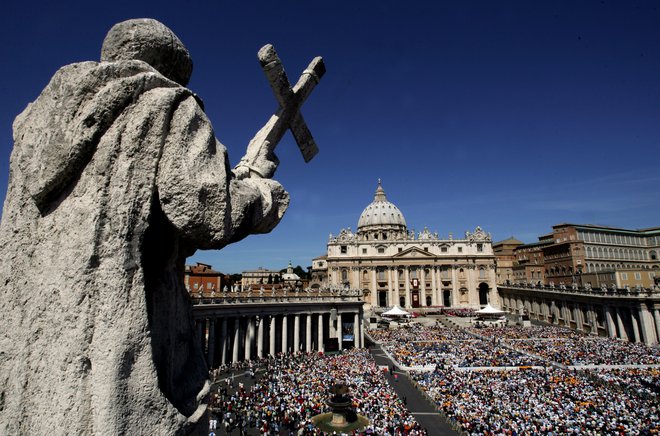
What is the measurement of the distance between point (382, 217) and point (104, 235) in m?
121

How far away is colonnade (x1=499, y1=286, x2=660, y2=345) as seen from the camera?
39375 millimetres

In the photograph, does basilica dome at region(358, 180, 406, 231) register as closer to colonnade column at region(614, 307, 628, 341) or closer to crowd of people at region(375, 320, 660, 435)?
colonnade column at region(614, 307, 628, 341)

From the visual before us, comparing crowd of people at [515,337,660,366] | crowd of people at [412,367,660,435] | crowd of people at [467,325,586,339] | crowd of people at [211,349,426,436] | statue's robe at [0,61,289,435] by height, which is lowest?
crowd of people at [211,349,426,436]

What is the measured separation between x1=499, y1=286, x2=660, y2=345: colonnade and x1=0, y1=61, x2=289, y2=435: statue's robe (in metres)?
49.8

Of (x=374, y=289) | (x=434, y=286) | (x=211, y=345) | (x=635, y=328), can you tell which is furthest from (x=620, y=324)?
(x=374, y=289)

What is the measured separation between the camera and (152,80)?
254cm

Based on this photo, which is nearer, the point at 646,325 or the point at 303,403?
the point at 303,403

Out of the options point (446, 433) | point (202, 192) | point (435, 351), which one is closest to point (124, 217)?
point (202, 192)

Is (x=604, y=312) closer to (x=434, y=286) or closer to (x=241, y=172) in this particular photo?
(x=434, y=286)

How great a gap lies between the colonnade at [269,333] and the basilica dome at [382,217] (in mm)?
76543

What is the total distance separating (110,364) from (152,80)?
1.75m

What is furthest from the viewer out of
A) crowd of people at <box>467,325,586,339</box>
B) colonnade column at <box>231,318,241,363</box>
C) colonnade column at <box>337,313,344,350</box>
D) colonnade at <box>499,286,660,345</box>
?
crowd of people at <box>467,325,586,339</box>

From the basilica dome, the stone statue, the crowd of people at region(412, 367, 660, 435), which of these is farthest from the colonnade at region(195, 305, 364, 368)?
the basilica dome

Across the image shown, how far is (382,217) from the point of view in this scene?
122 metres
